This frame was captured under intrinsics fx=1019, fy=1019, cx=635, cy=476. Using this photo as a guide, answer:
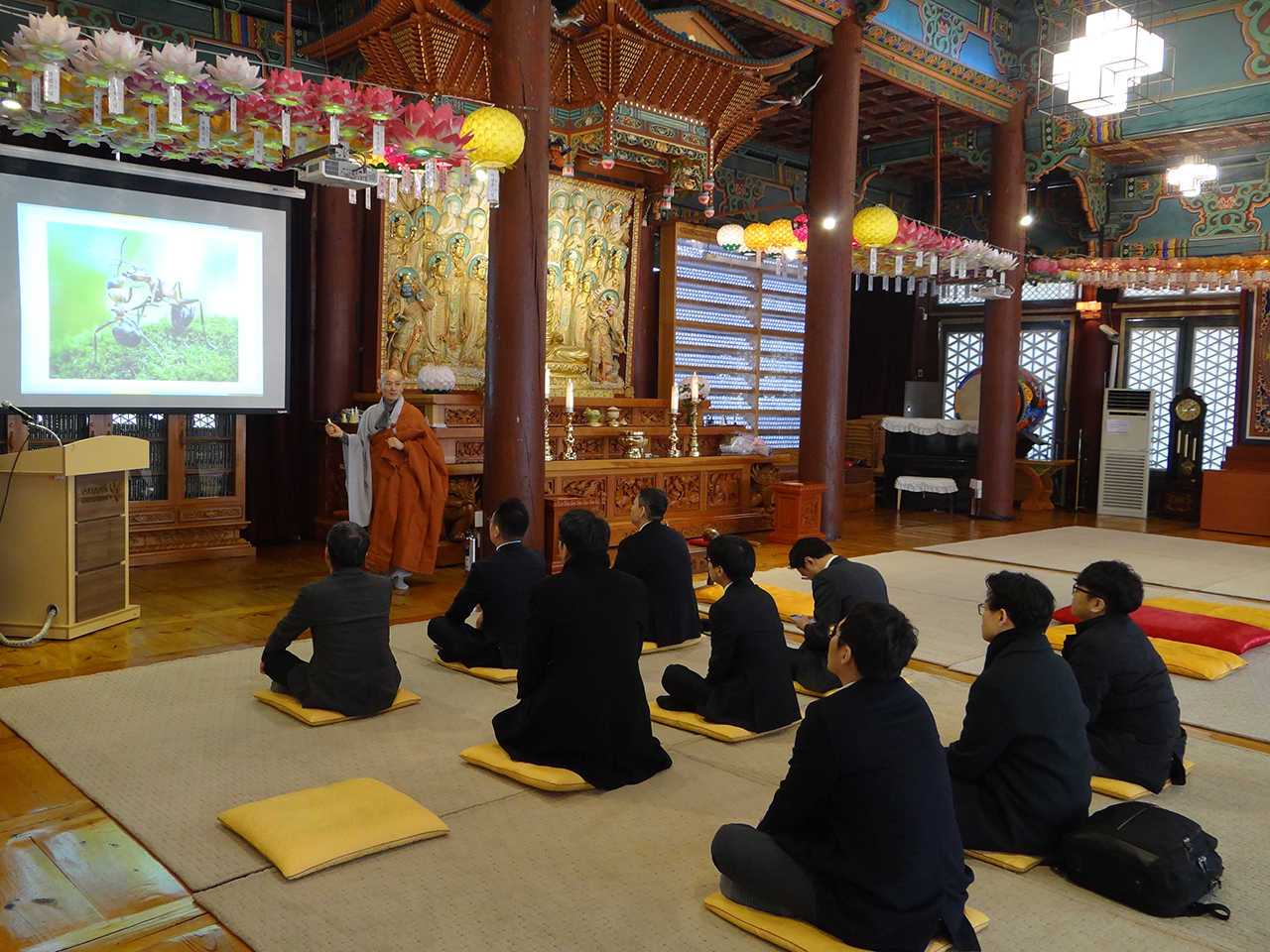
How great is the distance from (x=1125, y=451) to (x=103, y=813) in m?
11.5

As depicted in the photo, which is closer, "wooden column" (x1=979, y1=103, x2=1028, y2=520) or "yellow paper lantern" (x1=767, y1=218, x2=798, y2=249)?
"yellow paper lantern" (x1=767, y1=218, x2=798, y2=249)

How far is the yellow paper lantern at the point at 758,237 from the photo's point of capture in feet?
29.4

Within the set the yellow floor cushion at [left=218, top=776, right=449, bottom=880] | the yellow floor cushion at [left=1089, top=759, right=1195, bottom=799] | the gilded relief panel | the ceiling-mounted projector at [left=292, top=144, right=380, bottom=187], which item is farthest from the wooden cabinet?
the yellow floor cushion at [left=1089, top=759, right=1195, bottom=799]

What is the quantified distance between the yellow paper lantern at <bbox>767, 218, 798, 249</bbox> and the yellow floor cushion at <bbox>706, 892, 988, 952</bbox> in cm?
714

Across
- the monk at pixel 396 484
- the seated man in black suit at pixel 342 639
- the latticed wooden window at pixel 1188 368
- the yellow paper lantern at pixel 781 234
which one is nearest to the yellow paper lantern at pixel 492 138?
the monk at pixel 396 484

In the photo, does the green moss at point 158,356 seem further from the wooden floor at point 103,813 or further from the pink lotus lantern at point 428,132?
the pink lotus lantern at point 428,132

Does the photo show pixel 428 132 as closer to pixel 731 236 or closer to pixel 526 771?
pixel 526 771

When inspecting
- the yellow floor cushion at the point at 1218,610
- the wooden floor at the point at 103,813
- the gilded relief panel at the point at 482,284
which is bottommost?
the wooden floor at the point at 103,813

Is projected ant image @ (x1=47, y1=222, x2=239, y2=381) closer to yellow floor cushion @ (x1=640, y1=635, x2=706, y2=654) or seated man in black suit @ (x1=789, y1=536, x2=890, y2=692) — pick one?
yellow floor cushion @ (x1=640, y1=635, x2=706, y2=654)

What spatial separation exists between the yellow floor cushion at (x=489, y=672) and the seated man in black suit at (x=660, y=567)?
25.6 inches

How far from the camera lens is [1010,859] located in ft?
9.06

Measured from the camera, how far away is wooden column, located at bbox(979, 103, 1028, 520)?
10.7 meters

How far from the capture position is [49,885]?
250cm

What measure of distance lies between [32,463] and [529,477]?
8.75ft
